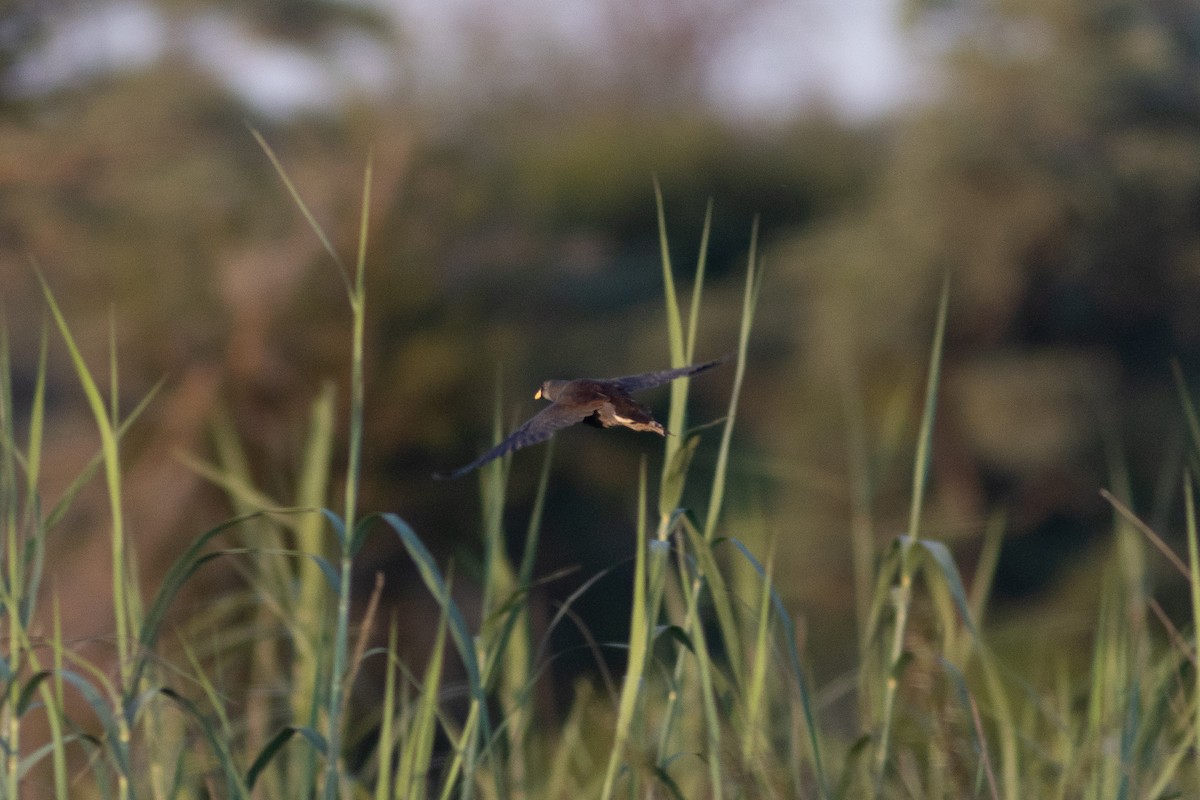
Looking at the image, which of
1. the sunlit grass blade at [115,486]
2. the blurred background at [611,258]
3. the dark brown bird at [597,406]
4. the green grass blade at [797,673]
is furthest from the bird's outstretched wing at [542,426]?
the blurred background at [611,258]

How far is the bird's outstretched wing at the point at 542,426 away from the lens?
68 centimetres

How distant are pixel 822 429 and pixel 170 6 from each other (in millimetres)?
2672

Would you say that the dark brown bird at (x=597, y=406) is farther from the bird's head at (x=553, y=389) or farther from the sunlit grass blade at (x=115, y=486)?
the sunlit grass blade at (x=115, y=486)

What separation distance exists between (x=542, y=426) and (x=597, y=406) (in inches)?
2.4

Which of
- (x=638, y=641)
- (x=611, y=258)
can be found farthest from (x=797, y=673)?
(x=611, y=258)

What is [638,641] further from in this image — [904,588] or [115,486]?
[115,486]

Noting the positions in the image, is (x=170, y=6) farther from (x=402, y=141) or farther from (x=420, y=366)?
(x=420, y=366)

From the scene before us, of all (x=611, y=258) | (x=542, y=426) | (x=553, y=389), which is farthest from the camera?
(x=611, y=258)

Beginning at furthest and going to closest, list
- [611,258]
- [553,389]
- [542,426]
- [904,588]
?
[611,258] → [904,588] → [553,389] → [542,426]

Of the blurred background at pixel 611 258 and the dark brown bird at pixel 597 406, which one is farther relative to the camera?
the blurred background at pixel 611 258

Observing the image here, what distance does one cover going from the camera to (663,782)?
829 millimetres

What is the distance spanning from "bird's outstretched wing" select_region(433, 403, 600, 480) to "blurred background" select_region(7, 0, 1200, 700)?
9.38 ft

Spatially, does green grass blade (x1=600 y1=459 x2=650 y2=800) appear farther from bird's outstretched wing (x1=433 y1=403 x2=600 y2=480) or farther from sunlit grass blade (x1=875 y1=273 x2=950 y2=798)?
sunlit grass blade (x1=875 y1=273 x2=950 y2=798)

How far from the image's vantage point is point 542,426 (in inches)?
29.3
